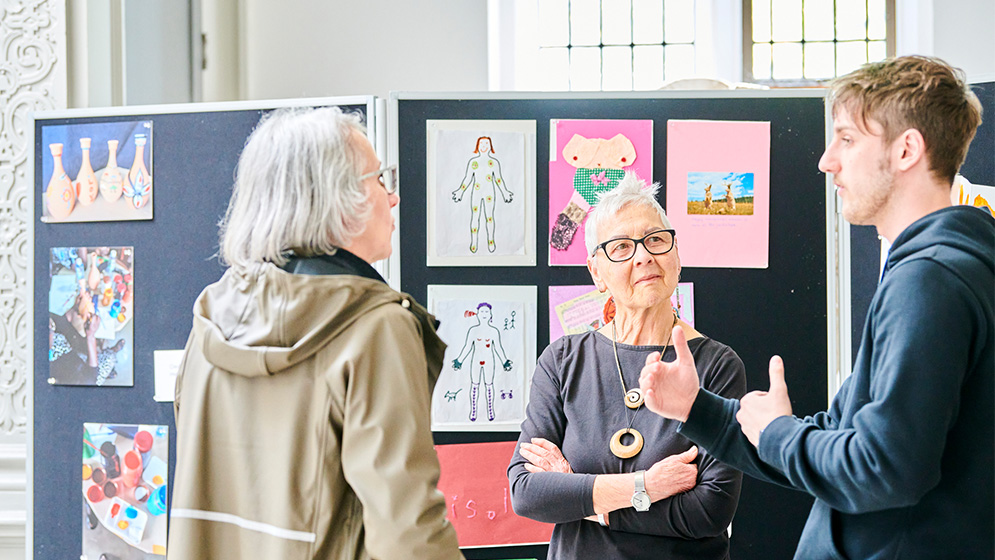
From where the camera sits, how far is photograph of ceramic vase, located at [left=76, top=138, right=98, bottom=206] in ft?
7.76

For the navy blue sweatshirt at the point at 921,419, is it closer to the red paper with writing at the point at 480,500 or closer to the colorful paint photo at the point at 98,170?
the red paper with writing at the point at 480,500

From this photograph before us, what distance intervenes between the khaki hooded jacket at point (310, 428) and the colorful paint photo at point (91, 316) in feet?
4.08

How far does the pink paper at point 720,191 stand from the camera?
88.7 inches

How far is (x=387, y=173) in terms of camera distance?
1448mm

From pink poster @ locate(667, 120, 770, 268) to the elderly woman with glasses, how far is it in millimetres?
442

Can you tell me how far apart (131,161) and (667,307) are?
1630mm

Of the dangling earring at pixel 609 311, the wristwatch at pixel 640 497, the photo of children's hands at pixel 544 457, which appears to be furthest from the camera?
the dangling earring at pixel 609 311

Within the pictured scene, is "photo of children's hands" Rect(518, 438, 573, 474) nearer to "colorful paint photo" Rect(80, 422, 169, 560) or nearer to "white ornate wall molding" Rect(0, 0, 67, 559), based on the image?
"colorful paint photo" Rect(80, 422, 169, 560)

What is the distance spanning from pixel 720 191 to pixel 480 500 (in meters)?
1.12

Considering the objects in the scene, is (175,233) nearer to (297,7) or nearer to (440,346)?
(440,346)

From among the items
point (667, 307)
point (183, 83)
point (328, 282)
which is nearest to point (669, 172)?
point (667, 307)

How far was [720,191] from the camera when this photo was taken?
89.1 inches

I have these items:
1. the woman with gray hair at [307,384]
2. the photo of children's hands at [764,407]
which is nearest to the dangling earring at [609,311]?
the photo of children's hands at [764,407]

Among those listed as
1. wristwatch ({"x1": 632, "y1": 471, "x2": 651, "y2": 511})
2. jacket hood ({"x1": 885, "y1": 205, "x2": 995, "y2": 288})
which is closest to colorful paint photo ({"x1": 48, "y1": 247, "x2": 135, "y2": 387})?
wristwatch ({"x1": 632, "y1": 471, "x2": 651, "y2": 511})
